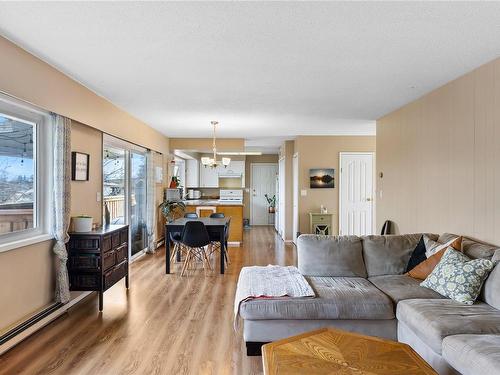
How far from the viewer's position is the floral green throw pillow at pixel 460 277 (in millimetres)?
2688

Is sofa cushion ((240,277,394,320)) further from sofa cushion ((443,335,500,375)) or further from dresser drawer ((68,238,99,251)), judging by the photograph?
dresser drawer ((68,238,99,251))

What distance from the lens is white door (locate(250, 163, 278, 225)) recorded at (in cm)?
1166

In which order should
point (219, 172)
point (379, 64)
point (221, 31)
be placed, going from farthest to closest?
point (219, 172)
point (379, 64)
point (221, 31)

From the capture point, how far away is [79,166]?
396 centimetres

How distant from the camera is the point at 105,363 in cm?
257

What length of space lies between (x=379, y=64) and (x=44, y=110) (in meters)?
3.21

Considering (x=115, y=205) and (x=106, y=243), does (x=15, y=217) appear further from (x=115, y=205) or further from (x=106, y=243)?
(x=115, y=205)

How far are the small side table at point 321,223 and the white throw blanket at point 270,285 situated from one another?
3815 millimetres

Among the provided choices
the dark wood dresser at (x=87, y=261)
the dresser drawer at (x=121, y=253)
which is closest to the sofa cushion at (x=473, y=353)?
the dark wood dresser at (x=87, y=261)

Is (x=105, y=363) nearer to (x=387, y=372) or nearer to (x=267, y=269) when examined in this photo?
(x=267, y=269)

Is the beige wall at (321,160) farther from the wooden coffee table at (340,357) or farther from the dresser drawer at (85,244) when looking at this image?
the wooden coffee table at (340,357)

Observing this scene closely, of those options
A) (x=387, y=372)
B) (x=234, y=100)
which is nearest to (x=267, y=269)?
(x=387, y=372)

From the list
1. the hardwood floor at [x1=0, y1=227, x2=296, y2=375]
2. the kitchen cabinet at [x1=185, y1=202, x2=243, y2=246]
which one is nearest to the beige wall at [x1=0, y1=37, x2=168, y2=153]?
the hardwood floor at [x1=0, y1=227, x2=296, y2=375]

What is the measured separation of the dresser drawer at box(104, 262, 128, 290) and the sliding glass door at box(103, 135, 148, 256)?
0.78 metres
